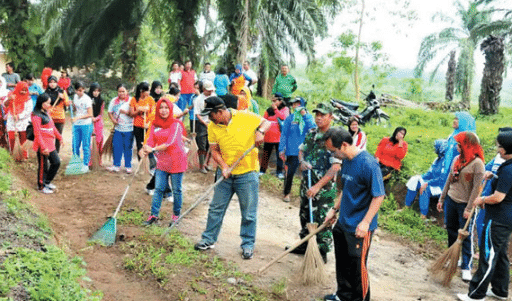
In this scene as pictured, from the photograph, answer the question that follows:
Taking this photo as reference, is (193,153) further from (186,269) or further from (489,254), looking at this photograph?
(489,254)

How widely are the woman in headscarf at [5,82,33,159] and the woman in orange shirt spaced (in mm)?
2143

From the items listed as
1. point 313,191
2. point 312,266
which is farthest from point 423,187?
point 312,266

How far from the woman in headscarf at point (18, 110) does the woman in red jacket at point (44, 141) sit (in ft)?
5.97

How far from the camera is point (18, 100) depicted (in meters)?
8.41

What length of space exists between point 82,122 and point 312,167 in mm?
4720

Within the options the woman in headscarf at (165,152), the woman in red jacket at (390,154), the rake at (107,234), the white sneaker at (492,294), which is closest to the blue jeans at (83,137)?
the woman in headscarf at (165,152)

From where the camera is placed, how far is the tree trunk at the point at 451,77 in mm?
24094

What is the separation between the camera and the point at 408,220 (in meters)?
7.84

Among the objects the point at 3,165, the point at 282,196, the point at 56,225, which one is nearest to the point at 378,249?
the point at 282,196

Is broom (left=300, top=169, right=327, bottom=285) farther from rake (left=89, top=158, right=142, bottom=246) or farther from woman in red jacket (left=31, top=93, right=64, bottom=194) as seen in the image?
woman in red jacket (left=31, top=93, right=64, bottom=194)

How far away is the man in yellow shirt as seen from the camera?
15.9 ft

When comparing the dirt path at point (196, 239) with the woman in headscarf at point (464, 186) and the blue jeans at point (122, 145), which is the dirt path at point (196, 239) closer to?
the blue jeans at point (122, 145)

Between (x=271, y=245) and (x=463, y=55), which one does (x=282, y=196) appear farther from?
(x=463, y=55)

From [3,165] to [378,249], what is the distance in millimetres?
5786
